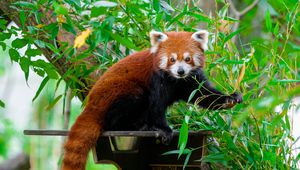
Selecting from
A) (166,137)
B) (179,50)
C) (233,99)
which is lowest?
(166,137)

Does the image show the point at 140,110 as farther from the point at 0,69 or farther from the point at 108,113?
the point at 0,69

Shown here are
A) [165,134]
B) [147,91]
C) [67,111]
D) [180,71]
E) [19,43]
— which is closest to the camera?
[165,134]

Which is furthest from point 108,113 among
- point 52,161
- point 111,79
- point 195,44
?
point 52,161

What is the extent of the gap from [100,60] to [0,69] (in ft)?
16.4

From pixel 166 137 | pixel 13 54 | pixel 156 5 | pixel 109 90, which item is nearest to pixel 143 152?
pixel 166 137

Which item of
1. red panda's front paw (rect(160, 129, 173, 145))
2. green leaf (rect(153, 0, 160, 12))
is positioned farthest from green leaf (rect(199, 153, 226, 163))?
green leaf (rect(153, 0, 160, 12))

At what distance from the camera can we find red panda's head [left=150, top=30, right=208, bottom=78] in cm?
297

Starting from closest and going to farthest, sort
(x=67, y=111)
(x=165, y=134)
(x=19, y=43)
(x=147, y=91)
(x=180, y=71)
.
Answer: (x=165, y=134) → (x=180, y=71) → (x=147, y=91) → (x=19, y=43) → (x=67, y=111)

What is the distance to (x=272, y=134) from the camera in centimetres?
296

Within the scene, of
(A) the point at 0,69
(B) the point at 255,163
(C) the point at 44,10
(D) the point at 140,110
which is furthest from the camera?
(A) the point at 0,69

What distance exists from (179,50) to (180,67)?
0.37 feet

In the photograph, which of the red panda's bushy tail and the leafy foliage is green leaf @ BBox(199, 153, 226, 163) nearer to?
the leafy foliage

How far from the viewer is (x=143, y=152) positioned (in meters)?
3.10

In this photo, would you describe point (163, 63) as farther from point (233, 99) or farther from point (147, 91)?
point (233, 99)
